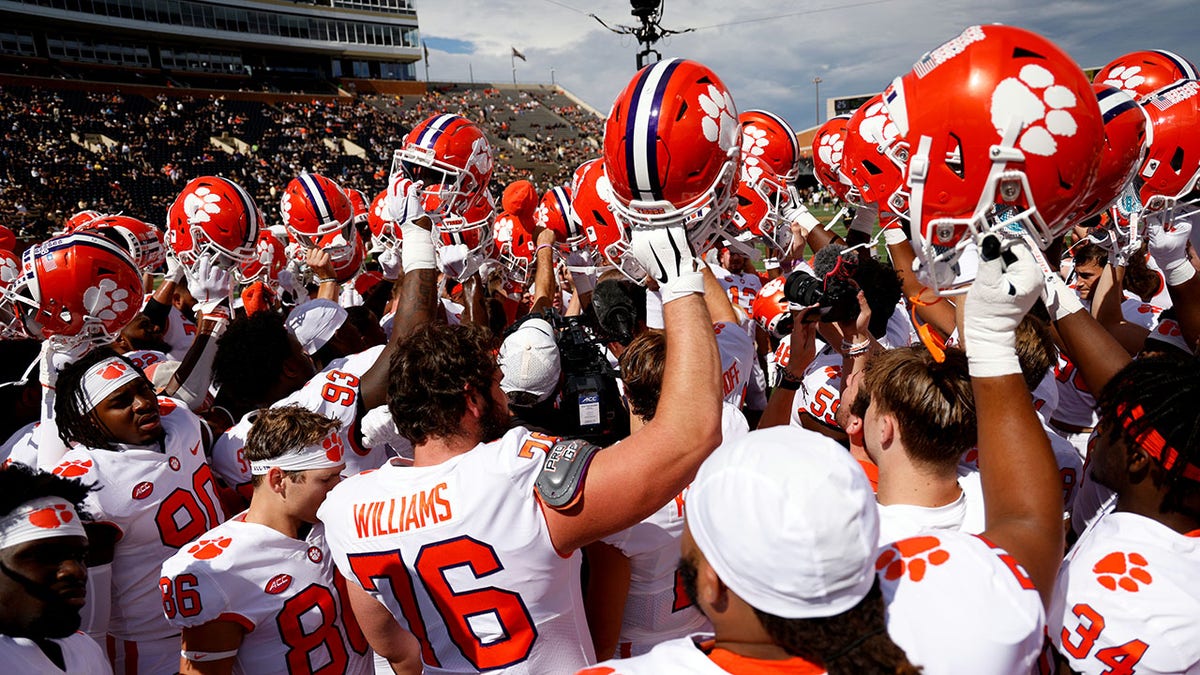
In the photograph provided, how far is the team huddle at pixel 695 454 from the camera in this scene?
133cm

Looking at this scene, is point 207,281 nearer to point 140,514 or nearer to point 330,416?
point 330,416

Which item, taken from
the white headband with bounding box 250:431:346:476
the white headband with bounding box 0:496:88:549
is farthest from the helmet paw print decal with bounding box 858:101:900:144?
the white headband with bounding box 0:496:88:549

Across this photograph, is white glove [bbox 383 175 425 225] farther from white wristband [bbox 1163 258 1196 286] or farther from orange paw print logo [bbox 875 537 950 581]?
white wristband [bbox 1163 258 1196 286]

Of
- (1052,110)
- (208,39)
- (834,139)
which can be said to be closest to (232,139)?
(208,39)

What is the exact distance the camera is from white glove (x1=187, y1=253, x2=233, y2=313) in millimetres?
5039

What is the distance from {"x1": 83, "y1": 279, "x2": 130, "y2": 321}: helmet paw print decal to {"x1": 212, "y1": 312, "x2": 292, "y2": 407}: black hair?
1.70ft

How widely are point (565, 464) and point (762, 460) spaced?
2.50 ft

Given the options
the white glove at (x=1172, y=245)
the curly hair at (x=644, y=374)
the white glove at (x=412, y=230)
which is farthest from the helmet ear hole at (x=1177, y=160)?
the white glove at (x=412, y=230)

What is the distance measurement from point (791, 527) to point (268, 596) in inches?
85.1

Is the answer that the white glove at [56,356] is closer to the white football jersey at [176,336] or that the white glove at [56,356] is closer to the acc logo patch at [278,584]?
the white football jersey at [176,336]

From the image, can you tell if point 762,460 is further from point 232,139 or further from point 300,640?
point 232,139

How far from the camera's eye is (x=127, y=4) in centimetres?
4747

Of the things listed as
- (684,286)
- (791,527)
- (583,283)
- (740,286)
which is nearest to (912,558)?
(791,527)

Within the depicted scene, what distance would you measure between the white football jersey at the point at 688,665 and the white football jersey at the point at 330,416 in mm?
2358
